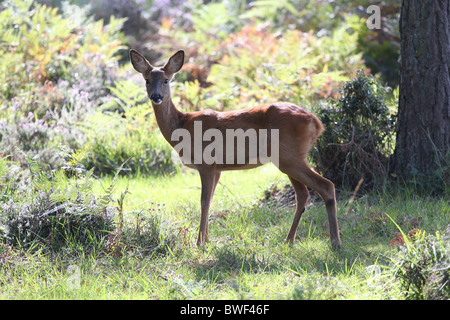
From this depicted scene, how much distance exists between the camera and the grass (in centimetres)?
354

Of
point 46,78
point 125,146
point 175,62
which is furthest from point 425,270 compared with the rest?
point 46,78

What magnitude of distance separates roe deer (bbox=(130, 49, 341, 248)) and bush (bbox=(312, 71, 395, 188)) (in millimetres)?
925

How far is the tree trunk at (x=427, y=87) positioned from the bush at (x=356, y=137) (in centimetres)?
27

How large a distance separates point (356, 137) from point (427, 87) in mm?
840

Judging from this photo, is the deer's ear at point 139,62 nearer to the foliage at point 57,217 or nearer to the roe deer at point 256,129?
the roe deer at point 256,129

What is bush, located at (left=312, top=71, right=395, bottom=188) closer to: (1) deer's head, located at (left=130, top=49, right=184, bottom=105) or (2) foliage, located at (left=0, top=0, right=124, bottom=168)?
(1) deer's head, located at (left=130, top=49, right=184, bottom=105)

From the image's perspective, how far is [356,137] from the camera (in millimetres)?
5488

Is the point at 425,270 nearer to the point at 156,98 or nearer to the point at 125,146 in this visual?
the point at 156,98

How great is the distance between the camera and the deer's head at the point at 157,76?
476 cm

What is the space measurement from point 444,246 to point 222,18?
10.4m

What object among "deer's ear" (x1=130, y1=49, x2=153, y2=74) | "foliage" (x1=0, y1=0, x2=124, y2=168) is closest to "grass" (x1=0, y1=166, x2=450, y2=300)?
"deer's ear" (x1=130, y1=49, x2=153, y2=74)

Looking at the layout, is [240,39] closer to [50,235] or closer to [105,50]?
[105,50]

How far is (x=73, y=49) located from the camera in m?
9.21

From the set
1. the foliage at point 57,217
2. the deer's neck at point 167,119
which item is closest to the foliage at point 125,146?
the deer's neck at point 167,119
